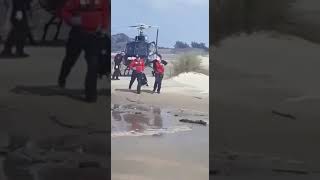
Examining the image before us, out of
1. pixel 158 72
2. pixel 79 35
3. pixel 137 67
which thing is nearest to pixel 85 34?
pixel 79 35

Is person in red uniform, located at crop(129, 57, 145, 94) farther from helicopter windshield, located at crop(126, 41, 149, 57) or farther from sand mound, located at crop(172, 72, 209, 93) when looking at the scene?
sand mound, located at crop(172, 72, 209, 93)

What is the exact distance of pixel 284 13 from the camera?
3.45m

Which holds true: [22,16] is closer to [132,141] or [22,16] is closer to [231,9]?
[132,141]

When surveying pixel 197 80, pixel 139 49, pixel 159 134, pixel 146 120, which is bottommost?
pixel 159 134

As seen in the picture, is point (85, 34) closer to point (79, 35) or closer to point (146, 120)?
point (79, 35)

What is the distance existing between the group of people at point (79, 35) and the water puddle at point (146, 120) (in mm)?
259

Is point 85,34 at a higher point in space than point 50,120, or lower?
higher

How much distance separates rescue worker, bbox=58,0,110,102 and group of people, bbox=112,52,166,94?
0.56 feet

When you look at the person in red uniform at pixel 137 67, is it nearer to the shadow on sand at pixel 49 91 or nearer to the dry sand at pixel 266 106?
the shadow on sand at pixel 49 91

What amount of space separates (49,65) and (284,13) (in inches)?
76.0

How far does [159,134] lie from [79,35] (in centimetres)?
104

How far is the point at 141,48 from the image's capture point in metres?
3.52

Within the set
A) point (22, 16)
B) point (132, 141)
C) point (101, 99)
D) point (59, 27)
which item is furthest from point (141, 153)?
point (22, 16)

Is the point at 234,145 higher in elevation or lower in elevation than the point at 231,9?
lower
